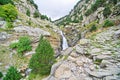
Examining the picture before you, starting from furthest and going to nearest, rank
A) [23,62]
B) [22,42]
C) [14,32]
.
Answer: [14,32] < [22,42] < [23,62]

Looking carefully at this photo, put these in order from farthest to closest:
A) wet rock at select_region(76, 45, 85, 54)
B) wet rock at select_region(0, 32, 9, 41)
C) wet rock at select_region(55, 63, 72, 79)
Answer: wet rock at select_region(0, 32, 9, 41), wet rock at select_region(76, 45, 85, 54), wet rock at select_region(55, 63, 72, 79)

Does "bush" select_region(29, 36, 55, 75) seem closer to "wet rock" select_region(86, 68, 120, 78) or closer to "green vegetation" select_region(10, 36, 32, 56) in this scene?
"wet rock" select_region(86, 68, 120, 78)

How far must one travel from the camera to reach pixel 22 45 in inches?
1292

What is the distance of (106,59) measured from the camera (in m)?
19.1

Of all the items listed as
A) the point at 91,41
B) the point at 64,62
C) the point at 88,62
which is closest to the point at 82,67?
the point at 88,62

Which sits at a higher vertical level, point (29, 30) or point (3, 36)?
point (29, 30)

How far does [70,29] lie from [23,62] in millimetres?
43381

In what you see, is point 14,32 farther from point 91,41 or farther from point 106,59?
point 106,59

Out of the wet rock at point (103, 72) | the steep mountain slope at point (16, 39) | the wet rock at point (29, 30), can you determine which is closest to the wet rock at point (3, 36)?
the steep mountain slope at point (16, 39)

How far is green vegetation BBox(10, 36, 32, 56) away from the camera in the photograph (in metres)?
32.2

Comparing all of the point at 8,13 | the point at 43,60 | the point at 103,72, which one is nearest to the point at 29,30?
the point at 8,13

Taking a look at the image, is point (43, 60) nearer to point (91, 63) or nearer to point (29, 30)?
point (91, 63)

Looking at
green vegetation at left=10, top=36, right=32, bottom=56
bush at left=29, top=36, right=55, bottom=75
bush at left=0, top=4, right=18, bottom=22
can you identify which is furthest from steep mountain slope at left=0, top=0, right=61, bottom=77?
bush at left=29, top=36, right=55, bottom=75

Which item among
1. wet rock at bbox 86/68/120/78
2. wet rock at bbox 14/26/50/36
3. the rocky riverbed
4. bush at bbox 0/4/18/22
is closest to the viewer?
wet rock at bbox 86/68/120/78
